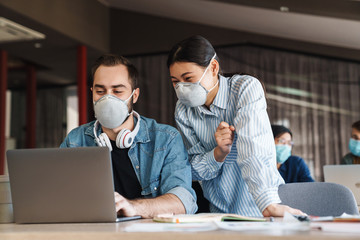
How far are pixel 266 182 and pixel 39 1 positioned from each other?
14.5 ft

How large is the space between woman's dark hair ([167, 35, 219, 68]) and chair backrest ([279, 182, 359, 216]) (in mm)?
632

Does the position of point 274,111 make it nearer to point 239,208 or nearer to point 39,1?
point 39,1

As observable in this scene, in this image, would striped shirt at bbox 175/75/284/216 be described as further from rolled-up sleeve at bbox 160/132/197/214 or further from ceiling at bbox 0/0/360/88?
ceiling at bbox 0/0/360/88

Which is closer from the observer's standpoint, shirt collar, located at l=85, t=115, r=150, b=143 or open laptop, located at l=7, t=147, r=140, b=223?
open laptop, located at l=7, t=147, r=140, b=223

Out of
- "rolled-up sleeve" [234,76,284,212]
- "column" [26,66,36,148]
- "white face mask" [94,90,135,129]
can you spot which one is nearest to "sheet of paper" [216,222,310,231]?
"rolled-up sleeve" [234,76,284,212]

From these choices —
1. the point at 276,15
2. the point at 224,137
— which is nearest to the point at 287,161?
the point at 224,137

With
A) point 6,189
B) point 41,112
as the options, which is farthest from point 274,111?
point 6,189

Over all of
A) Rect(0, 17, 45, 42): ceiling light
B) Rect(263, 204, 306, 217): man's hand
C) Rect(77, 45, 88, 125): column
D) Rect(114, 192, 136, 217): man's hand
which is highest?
Rect(0, 17, 45, 42): ceiling light

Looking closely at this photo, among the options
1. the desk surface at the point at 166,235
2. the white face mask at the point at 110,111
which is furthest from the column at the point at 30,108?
the desk surface at the point at 166,235

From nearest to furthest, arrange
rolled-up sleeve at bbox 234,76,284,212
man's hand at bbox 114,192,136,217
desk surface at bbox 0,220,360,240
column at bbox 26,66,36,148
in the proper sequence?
desk surface at bbox 0,220,360,240 → man's hand at bbox 114,192,136,217 → rolled-up sleeve at bbox 234,76,284,212 → column at bbox 26,66,36,148

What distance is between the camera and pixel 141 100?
688 cm

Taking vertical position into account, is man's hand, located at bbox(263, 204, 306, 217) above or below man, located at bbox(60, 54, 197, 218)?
below

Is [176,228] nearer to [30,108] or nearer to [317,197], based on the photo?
[317,197]

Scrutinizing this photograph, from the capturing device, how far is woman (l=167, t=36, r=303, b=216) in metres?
1.78
